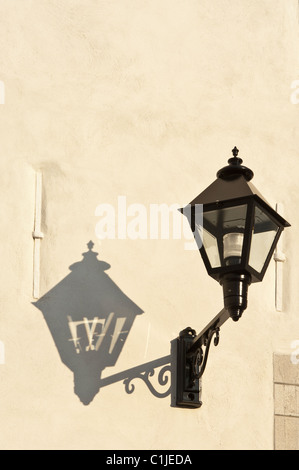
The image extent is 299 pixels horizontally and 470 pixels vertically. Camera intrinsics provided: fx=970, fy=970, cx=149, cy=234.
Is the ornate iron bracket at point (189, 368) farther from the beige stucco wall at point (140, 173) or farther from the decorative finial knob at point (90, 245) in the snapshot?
the decorative finial knob at point (90, 245)

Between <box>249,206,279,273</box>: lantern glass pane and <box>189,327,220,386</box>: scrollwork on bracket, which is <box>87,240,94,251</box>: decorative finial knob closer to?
<box>189,327,220,386</box>: scrollwork on bracket

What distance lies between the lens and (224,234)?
520 cm

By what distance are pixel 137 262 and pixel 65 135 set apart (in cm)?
92

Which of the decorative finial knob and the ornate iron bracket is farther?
the decorative finial knob

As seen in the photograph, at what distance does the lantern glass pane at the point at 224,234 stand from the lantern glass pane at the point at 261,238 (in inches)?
3.1

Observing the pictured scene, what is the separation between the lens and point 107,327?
5.77 meters

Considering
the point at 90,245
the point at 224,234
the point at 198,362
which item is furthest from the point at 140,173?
the point at 198,362

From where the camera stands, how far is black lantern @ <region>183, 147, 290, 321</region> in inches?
202

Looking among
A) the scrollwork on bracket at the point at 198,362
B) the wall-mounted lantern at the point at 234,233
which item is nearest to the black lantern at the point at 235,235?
the wall-mounted lantern at the point at 234,233

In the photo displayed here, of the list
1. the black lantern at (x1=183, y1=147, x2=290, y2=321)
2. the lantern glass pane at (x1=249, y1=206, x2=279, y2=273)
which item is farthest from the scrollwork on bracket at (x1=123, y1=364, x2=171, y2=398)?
the lantern glass pane at (x1=249, y1=206, x2=279, y2=273)

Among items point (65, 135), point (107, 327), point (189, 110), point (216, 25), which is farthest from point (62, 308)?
point (216, 25)

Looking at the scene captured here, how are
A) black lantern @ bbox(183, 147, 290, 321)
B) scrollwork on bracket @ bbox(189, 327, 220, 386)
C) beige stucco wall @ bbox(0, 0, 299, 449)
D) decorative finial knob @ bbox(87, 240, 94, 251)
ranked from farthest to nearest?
decorative finial knob @ bbox(87, 240, 94, 251) < beige stucco wall @ bbox(0, 0, 299, 449) < scrollwork on bracket @ bbox(189, 327, 220, 386) < black lantern @ bbox(183, 147, 290, 321)

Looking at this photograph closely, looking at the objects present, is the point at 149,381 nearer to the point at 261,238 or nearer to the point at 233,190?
the point at 261,238

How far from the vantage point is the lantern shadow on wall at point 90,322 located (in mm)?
5648
